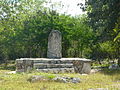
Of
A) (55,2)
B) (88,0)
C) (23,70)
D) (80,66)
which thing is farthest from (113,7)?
(55,2)

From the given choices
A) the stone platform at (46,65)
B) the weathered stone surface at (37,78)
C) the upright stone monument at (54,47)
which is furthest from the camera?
the upright stone monument at (54,47)

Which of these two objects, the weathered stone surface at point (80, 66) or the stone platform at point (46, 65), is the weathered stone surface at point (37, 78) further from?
the weathered stone surface at point (80, 66)

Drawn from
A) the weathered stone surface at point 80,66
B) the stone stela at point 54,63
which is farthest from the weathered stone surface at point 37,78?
the weathered stone surface at point 80,66

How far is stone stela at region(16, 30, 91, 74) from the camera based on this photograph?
13047mm

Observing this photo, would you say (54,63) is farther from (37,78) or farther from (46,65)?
(37,78)

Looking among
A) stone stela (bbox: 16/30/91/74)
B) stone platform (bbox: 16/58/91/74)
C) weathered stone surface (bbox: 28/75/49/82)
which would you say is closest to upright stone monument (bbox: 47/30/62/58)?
stone stela (bbox: 16/30/91/74)

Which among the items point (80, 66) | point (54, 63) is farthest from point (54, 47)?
point (80, 66)

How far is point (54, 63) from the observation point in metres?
13.5

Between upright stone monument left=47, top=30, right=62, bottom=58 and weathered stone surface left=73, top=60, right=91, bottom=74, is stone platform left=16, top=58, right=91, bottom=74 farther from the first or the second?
upright stone monument left=47, top=30, right=62, bottom=58

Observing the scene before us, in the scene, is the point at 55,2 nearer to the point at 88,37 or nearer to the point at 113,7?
the point at 88,37

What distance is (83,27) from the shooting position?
26188 mm

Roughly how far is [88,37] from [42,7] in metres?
9.33

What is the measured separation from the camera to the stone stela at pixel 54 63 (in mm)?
13047

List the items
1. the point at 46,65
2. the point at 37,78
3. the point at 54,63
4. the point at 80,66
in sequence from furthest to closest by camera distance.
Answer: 1. the point at 80,66
2. the point at 54,63
3. the point at 46,65
4. the point at 37,78
